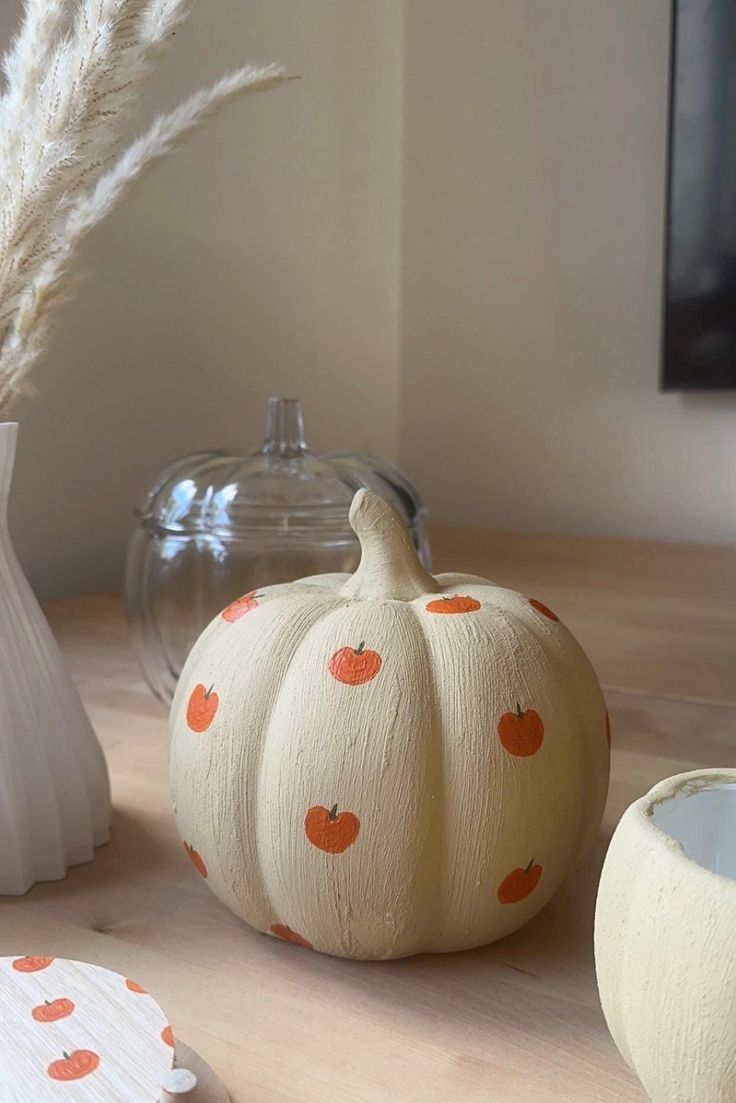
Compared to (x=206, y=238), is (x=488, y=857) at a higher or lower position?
lower

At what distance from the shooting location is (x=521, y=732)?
14.3 inches

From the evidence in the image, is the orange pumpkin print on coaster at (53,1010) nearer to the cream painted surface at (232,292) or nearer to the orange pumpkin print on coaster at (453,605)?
the orange pumpkin print on coaster at (453,605)

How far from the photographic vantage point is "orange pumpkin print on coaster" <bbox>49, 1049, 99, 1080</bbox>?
28cm

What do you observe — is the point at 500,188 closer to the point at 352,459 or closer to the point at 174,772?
the point at 352,459

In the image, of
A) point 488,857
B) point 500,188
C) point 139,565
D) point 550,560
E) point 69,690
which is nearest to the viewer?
point 488,857

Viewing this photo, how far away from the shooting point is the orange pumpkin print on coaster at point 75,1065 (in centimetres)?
28

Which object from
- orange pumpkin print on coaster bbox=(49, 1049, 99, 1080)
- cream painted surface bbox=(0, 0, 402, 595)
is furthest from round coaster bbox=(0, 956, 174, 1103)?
cream painted surface bbox=(0, 0, 402, 595)

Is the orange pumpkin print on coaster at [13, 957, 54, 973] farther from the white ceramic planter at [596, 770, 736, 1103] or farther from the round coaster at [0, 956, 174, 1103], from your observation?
the white ceramic planter at [596, 770, 736, 1103]

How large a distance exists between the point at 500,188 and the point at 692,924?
152 cm

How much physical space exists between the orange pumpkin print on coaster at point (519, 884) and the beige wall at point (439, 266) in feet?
2.71

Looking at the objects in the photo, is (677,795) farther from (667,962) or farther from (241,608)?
(241,608)

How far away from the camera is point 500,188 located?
1606 millimetres

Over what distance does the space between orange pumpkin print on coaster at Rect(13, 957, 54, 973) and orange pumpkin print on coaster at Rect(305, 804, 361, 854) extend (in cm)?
9

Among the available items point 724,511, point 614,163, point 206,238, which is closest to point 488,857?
point 206,238
